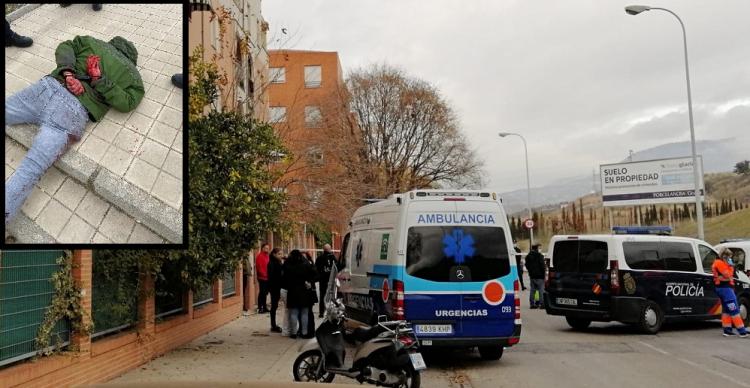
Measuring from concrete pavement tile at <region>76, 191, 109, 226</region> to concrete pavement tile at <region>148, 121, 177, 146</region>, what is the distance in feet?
1.96

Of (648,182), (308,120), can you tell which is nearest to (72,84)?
(308,120)

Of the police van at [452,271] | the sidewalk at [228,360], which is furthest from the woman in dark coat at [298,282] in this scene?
the police van at [452,271]

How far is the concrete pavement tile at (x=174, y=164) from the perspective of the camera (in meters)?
5.14

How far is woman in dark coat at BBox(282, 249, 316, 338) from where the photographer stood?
13086 millimetres

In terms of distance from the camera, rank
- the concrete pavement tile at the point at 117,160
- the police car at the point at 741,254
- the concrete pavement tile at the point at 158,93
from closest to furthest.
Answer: the concrete pavement tile at the point at 117,160, the concrete pavement tile at the point at 158,93, the police car at the point at 741,254

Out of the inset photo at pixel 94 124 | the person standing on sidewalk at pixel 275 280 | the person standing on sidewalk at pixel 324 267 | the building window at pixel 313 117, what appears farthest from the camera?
the building window at pixel 313 117

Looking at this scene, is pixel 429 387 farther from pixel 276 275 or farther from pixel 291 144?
pixel 291 144

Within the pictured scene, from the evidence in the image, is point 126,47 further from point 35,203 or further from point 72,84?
point 35,203

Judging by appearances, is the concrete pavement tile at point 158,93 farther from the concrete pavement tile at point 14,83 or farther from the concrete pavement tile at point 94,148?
the concrete pavement tile at point 14,83

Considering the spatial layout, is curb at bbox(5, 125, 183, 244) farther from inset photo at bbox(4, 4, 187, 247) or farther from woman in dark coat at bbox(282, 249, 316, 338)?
woman in dark coat at bbox(282, 249, 316, 338)

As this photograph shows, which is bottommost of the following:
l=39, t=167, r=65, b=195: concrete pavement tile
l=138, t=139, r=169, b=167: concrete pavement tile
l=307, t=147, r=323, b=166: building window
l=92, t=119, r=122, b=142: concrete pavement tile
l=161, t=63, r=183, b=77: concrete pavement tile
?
l=39, t=167, r=65, b=195: concrete pavement tile

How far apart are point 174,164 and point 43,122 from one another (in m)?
0.97

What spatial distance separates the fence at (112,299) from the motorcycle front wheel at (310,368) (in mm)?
2560

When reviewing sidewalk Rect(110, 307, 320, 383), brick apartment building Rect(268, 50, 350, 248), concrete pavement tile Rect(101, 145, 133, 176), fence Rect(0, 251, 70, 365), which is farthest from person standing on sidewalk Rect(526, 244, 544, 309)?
concrete pavement tile Rect(101, 145, 133, 176)
